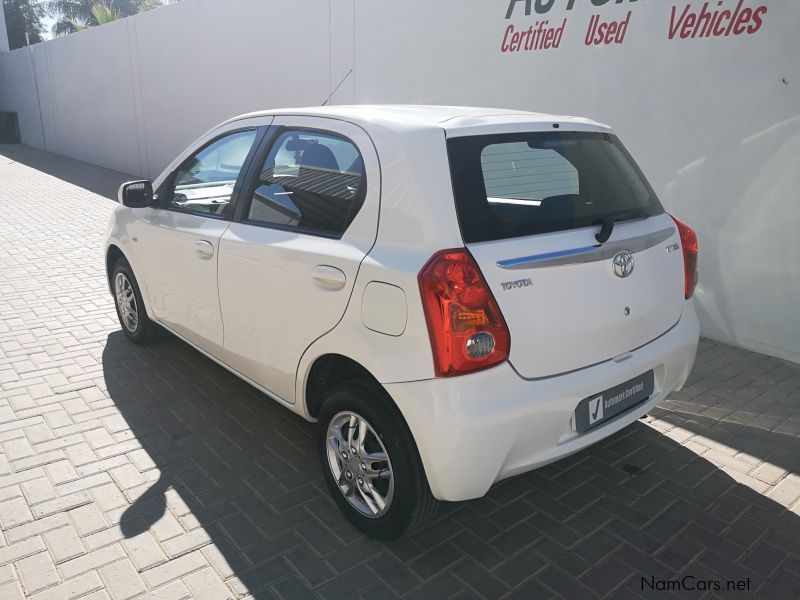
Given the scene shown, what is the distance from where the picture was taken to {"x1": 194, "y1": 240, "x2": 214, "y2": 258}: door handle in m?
3.56

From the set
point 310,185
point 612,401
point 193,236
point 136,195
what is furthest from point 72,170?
point 612,401

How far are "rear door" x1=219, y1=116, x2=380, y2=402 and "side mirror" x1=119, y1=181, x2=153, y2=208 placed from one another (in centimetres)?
103

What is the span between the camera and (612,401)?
9.01ft

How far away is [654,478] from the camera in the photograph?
3312 mm

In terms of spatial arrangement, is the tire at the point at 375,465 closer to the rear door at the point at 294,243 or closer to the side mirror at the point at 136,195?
Result: the rear door at the point at 294,243

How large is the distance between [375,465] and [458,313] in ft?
2.77

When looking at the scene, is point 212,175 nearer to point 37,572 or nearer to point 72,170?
point 37,572

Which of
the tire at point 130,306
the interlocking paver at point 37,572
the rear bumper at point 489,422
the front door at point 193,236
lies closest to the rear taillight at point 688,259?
the rear bumper at point 489,422

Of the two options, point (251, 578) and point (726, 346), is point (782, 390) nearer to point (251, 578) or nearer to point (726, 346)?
point (726, 346)

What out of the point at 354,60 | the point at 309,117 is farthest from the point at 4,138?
the point at 309,117

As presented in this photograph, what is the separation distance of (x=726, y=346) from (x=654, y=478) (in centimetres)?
232

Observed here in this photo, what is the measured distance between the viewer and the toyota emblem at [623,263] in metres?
2.70

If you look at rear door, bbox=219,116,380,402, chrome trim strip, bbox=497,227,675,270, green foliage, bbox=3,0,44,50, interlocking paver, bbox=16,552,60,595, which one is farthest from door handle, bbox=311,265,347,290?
green foliage, bbox=3,0,44,50

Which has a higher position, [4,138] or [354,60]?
[354,60]
